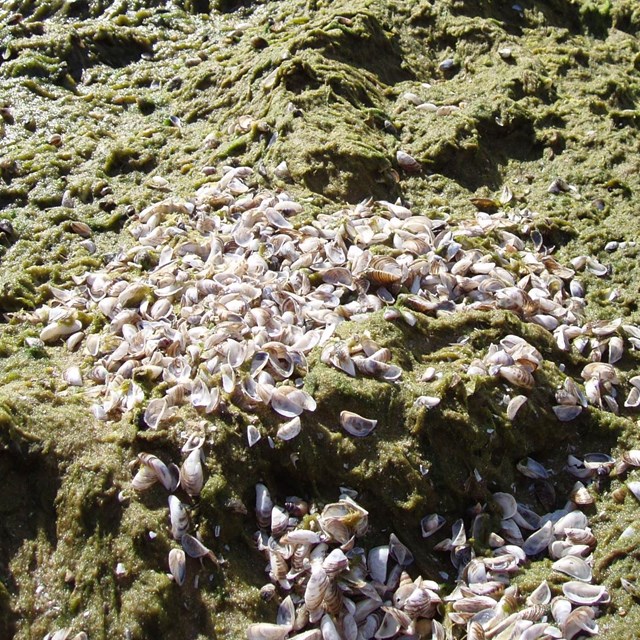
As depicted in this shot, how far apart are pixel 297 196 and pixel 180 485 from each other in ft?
6.69

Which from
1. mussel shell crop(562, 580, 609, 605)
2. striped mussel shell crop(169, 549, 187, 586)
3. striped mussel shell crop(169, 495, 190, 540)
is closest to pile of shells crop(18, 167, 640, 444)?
striped mussel shell crop(169, 495, 190, 540)

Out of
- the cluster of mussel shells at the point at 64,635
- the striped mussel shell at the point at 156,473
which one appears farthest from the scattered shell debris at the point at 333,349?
the cluster of mussel shells at the point at 64,635

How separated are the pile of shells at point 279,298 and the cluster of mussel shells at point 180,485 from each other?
176 millimetres

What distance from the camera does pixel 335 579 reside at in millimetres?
2904

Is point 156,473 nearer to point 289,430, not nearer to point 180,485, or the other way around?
point 180,485

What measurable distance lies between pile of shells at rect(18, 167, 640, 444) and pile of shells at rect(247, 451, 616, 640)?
406mm

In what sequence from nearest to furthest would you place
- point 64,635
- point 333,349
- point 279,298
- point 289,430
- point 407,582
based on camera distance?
point 64,635
point 407,582
point 289,430
point 333,349
point 279,298

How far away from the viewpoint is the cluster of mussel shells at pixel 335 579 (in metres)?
2.84

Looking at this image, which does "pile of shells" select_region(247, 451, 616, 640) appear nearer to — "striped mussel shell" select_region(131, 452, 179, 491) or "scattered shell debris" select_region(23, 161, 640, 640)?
"scattered shell debris" select_region(23, 161, 640, 640)

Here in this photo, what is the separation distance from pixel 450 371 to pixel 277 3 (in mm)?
4093

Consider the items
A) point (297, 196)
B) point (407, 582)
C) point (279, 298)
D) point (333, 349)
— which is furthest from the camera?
point (297, 196)

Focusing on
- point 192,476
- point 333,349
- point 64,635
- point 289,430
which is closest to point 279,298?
point 333,349

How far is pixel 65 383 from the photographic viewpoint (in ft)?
11.4

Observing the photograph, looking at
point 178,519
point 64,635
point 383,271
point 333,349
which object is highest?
point 383,271
